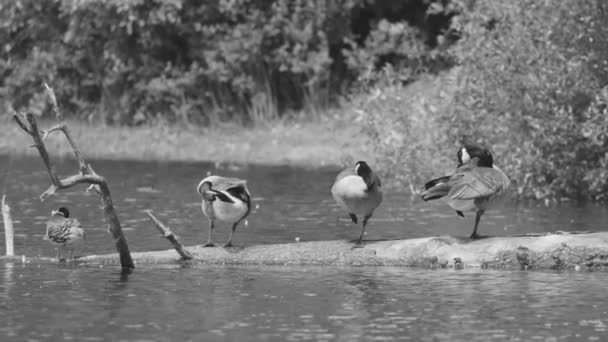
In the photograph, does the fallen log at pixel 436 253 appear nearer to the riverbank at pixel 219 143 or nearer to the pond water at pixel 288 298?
the pond water at pixel 288 298

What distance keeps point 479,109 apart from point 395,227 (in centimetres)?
577

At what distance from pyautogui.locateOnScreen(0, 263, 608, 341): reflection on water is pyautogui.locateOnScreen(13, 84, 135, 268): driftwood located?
1.44 feet

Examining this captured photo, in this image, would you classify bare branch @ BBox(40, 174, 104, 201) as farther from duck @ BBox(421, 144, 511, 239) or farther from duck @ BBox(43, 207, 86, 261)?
duck @ BBox(421, 144, 511, 239)

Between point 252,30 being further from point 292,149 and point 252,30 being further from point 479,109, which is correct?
point 479,109

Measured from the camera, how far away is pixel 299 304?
14.5 m

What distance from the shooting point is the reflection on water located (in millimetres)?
12812

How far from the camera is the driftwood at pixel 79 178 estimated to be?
15047 millimetres

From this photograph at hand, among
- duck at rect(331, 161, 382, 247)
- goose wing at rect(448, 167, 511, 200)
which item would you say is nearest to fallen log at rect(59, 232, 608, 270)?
duck at rect(331, 161, 382, 247)

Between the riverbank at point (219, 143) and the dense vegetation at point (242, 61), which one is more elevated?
the dense vegetation at point (242, 61)

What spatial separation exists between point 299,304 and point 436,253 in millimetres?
2884

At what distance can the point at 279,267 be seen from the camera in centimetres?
1700

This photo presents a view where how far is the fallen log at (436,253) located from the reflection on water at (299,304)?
0.46ft

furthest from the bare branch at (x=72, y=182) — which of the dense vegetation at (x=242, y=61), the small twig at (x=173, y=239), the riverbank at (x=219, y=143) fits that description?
the riverbank at (x=219, y=143)

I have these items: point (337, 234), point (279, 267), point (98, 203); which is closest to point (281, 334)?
point (279, 267)
